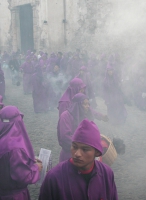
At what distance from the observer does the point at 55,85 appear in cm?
1084

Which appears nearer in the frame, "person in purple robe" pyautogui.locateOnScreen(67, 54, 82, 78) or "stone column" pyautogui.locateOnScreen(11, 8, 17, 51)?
"person in purple robe" pyautogui.locateOnScreen(67, 54, 82, 78)

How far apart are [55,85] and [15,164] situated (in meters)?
8.14

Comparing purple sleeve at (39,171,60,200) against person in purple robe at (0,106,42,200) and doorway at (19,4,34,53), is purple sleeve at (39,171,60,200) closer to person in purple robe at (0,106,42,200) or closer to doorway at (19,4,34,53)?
person in purple robe at (0,106,42,200)

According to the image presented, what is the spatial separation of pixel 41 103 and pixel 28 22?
1291 centimetres

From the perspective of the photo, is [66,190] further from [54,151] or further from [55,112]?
[55,112]

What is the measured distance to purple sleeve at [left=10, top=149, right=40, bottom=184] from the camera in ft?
9.17

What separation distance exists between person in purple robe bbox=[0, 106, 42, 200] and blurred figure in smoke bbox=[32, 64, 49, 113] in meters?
6.46

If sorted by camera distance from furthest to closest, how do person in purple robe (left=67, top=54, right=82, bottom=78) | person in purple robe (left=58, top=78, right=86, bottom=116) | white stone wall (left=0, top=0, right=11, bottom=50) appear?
white stone wall (left=0, top=0, right=11, bottom=50)
person in purple robe (left=67, top=54, right=82, bottom=78)
person in purple robe (left=58, top=78, right=86, bottom=116)

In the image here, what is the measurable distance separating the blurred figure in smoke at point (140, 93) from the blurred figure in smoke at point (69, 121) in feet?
17.4

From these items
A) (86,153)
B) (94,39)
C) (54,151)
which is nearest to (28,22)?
(94,39)

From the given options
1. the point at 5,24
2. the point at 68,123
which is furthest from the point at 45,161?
the point at 5,24

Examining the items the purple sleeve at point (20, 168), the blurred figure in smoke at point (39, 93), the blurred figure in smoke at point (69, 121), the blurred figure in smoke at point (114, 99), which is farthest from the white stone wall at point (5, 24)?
the purple sleeve at point (20, 168)

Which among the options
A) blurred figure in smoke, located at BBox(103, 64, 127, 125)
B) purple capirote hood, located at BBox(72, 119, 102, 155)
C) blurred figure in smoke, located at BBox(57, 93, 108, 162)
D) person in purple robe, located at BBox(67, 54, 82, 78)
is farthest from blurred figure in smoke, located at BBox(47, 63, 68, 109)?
purple capirote hood, located at BBox(72, 119, 102, 155)

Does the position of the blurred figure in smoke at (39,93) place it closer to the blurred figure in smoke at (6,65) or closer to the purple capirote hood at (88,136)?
the purple capirote hood at (88,136)
